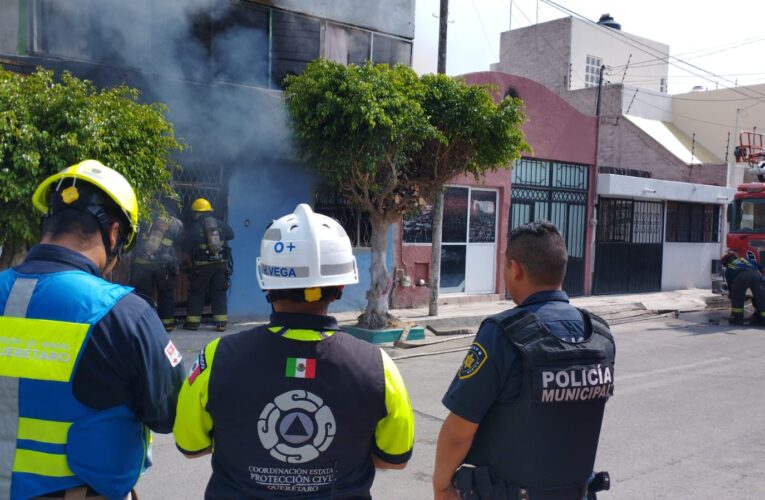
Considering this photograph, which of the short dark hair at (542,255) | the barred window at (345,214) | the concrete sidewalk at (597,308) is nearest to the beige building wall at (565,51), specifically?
the concrete sidewalk at (597,308)

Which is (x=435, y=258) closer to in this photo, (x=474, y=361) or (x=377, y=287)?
(x=377, y=287)

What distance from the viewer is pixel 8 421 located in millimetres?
1989

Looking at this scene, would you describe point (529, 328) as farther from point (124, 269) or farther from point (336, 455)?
point (124, 269)

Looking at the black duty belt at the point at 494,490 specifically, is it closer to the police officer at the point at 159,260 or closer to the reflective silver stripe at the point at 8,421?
the reflective silver stripe at the point at 8,421

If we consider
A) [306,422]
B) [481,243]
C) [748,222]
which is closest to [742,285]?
[748,222]

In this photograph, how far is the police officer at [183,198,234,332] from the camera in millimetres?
9734

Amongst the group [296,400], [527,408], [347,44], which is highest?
[347,44]

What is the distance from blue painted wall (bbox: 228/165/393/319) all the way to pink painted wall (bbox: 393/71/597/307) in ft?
8.25

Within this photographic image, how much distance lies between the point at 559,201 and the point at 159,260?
32.5ft

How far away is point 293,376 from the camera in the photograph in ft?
6.48

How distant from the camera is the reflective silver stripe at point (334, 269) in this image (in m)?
2.12

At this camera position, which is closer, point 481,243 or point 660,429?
point 660,429

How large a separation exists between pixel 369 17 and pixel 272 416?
11.2 m

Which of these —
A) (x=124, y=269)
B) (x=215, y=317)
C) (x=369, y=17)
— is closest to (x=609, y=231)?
(x=369, y=17)
